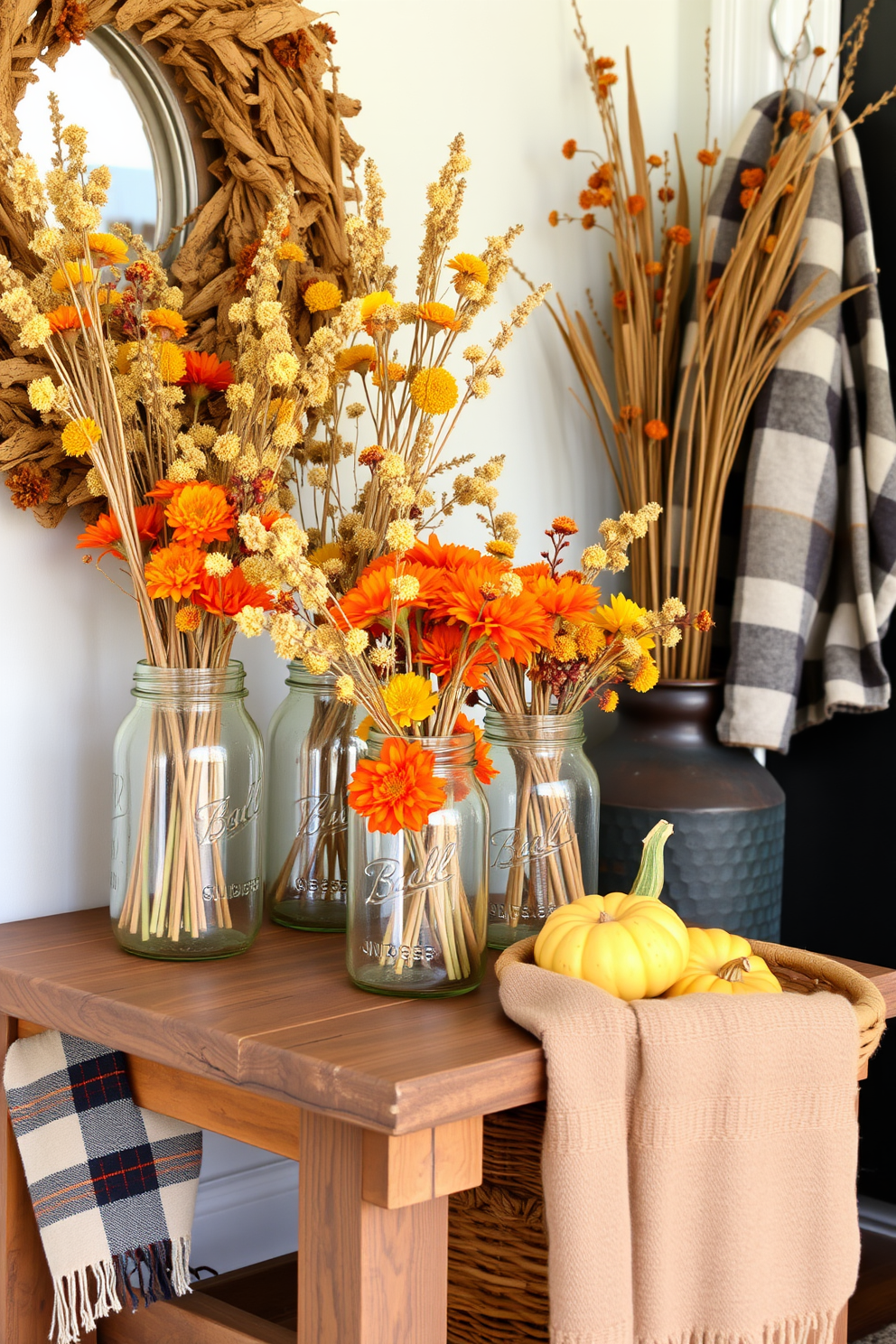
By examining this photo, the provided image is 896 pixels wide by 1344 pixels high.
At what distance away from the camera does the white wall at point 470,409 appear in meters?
1.28

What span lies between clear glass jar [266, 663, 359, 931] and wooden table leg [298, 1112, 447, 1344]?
1.21ft

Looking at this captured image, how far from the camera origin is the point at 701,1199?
0.91 m

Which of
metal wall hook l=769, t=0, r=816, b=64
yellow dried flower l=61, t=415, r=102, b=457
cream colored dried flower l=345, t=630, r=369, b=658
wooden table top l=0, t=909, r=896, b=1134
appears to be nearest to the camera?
wooden table top l=0, t=909, r=896, b=1134

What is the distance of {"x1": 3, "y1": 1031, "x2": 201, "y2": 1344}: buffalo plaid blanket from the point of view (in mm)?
1084

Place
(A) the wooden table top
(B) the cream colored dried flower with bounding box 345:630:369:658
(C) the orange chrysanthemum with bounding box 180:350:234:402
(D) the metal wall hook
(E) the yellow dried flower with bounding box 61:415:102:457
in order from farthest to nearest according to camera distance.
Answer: (D) the metal wall hook → (C) the orange chrysanthemum with bounding box 180:350:234:402 → (E) the yellow dried flower with bounding box 61:415:102:457 → (B) the cream colored dried flower with bounding box 345:630:369:658 → (A) the wooden table top

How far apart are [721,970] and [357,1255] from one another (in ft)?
1.16

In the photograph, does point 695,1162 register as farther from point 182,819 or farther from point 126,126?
point 126,126

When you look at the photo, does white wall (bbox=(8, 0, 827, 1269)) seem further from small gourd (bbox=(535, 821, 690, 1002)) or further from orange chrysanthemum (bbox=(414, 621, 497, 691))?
small gourd (bbox=(535, 821, 690, 1002))

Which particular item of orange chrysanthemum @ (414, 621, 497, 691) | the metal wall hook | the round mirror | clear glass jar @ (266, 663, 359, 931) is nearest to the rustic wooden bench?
clear glass jar @ (266, 663, 359, 931)

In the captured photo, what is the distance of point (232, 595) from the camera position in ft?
3.51

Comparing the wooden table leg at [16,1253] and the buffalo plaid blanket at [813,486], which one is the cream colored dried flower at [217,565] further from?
the buffalo plaid blanket at [813,486]

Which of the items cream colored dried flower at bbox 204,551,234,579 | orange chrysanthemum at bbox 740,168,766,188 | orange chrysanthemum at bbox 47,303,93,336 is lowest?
cream colored dried flower at bbox 204,551,234,579

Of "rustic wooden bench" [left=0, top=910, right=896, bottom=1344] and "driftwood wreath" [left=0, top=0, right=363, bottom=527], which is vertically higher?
"driftwood wreath" [left=0, top=0, right=363, bottom=527]

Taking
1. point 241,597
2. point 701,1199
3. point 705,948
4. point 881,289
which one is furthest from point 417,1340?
point 881,289
